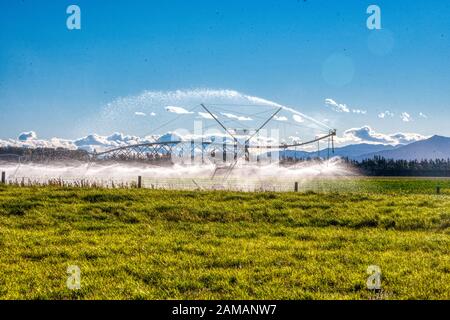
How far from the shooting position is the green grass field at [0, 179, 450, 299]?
32.3ft

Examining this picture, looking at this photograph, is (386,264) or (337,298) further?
(386,264)

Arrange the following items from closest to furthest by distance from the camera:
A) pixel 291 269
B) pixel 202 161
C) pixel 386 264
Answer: pixel 291 269, pixel 386 264, pixel 202 161

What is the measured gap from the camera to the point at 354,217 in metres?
22.4

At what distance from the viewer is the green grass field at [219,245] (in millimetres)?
9855

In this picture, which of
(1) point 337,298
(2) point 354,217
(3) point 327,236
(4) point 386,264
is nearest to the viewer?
(1) point 337,298

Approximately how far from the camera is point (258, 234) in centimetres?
1831

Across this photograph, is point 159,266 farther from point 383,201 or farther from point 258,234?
point 383,201

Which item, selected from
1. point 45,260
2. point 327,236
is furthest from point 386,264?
point 45,260

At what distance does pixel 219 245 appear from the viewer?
50.8 ft

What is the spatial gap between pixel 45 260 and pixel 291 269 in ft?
22.3
